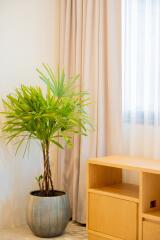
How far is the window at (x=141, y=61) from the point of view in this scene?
318cm

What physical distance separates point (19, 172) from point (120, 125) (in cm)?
97

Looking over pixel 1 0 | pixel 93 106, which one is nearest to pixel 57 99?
pixel 93 106

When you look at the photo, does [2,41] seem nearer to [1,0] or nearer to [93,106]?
[1,0]

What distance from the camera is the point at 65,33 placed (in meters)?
3.77

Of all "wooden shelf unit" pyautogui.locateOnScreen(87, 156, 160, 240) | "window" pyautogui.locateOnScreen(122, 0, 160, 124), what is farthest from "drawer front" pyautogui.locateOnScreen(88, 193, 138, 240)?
"window" pyautogui.locateOnScreen(122, 0, 160, 124)

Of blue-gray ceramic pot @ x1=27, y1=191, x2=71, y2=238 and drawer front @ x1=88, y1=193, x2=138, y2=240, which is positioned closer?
drawer front @ x1=88, y1=193, x2=138, y2=240

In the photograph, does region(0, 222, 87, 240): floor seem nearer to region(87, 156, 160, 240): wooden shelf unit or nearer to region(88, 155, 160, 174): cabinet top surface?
region(87, 156, 160, 240): wooden shelf unit

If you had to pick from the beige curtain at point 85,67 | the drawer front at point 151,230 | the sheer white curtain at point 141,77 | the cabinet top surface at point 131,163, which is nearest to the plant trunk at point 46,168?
the beige curtain at point 85,67

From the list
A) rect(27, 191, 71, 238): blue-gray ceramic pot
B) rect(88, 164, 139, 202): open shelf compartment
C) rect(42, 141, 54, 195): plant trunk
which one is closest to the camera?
rect(88, 164, 139, 202): open shelf compartment

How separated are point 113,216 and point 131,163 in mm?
394

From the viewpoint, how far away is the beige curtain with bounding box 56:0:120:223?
11.4ft

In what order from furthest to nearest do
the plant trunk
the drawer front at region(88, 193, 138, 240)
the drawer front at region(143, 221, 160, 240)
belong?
1. the plant trunk
2. the drawer front at region(88, 193, 138, 240)
3. the drawer front at region(143, 221, 160, 240)

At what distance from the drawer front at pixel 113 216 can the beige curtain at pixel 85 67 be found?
0.51 m

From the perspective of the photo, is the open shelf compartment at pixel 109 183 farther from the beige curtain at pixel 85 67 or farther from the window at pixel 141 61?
the window at pixel 141 61
